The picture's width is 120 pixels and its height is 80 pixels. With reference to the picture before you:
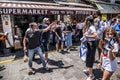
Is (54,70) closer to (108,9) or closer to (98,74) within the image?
(98,74)

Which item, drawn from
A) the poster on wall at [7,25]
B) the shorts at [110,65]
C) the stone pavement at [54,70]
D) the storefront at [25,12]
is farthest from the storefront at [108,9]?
the shorts at [110,65]

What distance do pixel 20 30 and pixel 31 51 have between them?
623 cm

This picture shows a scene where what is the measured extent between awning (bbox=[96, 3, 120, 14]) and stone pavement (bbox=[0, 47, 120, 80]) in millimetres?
12777

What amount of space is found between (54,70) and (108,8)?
16.8m

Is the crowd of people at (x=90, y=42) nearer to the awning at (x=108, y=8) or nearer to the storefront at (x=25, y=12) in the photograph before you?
the storefront at (x=25, y=12)

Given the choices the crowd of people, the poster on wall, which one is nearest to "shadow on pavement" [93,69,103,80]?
the crowd of people

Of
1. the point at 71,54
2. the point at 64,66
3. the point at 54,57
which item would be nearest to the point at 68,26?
the point at 71,54

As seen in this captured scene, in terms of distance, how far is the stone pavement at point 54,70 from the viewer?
5594 mm

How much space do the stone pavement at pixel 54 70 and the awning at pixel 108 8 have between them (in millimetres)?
12777

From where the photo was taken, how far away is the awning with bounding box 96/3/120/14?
18.9 meters

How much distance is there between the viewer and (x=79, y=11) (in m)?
11.6

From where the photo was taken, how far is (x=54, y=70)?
6.19 meters

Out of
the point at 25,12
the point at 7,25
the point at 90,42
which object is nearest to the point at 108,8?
the point at 25,12

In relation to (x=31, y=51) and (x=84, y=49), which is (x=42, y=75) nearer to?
(x=31, y=51)
